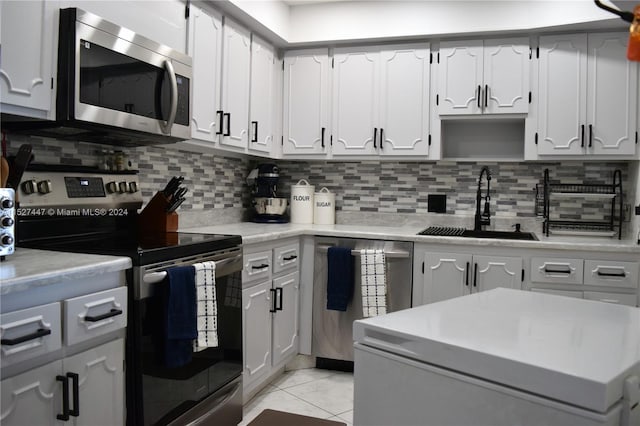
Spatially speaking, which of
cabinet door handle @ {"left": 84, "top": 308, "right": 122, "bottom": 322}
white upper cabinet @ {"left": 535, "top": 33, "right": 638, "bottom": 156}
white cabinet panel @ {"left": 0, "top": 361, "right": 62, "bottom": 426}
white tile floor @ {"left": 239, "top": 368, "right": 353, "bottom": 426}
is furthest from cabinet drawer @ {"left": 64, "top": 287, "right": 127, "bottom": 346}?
white upper cabinet @ {"left": 535, "top": 33, "right": 638, "bottom": 156}

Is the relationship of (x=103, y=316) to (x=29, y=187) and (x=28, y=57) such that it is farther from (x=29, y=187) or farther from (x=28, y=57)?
(x=28, y=57)

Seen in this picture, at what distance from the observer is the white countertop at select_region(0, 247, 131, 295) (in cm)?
134

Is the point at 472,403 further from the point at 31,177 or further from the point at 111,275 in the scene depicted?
the point at 31,177

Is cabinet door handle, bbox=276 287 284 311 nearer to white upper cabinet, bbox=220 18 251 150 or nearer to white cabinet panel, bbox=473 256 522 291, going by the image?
white upper cabinet, bbox=220 18 251 150

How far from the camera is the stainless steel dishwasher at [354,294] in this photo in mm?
3129

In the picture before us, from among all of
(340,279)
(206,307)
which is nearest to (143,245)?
(206,307)

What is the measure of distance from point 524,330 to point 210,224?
2584mm

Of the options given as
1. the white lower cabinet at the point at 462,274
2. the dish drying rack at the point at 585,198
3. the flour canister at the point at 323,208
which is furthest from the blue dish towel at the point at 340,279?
the dish drying rack at the point at 585,198

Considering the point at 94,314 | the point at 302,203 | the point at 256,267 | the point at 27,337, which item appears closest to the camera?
the point at 27,337

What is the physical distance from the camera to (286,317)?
10.4 ft

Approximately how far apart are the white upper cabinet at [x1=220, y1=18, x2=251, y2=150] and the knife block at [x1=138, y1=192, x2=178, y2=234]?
590 millimetres

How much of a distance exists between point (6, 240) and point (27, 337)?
0.37 metres

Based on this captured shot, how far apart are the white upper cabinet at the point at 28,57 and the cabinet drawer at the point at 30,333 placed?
0.76 meters

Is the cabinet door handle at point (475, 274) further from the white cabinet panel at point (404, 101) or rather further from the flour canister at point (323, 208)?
the flour canister at point (323, 208)
